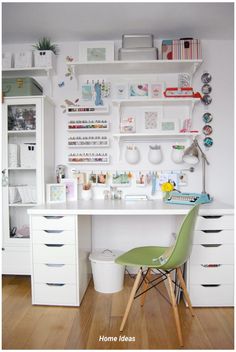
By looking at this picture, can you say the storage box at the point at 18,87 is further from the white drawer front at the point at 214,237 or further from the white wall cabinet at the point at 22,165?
the white drawer front at the point at 214,237

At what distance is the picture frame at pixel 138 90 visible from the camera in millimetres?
2492

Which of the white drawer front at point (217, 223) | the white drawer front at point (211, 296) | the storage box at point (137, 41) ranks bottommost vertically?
the white drawer front at point (211, 296)

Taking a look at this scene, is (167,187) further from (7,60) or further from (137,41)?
(7,60)

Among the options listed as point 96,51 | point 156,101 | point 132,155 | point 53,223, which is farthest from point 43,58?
point 53,223

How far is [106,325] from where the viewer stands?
173cm

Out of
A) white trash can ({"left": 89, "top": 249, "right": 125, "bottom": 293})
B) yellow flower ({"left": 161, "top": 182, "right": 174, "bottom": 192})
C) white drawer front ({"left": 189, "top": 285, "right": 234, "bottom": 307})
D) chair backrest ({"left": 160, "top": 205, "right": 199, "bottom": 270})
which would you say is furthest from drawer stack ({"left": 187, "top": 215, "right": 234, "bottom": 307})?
white trash can ({"left": 89, "top": 249, "right": 125, "bottom": 293})

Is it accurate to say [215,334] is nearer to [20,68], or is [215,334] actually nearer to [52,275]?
[52,275]

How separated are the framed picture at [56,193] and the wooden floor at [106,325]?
832 mm

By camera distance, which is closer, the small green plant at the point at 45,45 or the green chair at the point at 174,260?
the green chair at the point at 174,260

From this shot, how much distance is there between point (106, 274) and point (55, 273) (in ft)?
1.44

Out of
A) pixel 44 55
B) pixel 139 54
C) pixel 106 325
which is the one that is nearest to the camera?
pixel 106 325

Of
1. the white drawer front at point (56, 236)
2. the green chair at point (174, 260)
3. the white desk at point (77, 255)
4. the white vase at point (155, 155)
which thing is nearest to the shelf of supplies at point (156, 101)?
the white vase at point (155, 155)

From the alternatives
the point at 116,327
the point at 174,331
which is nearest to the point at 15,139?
the point at 116,327

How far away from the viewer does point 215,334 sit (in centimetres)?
163
